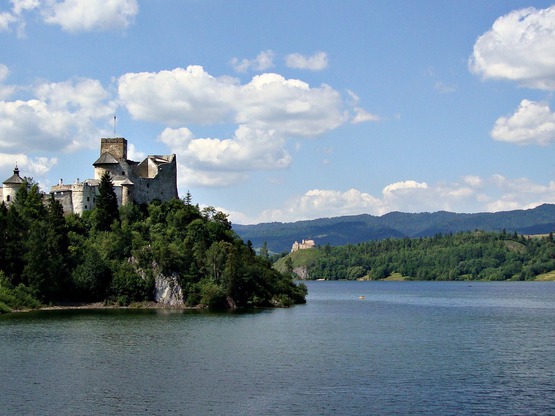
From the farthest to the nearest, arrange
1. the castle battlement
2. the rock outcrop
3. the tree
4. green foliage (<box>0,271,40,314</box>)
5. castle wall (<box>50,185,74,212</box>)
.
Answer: the castle battlement < castle wall (<box>50,185,74,212</box>) < the tree < the rock outcrop < green foliage (<box>0,271,40,314</box>)

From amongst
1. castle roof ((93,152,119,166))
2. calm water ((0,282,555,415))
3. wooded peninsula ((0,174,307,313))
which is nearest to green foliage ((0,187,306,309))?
wooded peninsula ((0,174,307,313))

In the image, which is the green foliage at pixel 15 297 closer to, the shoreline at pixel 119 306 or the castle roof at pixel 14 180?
the shoreline at pixel 119 306

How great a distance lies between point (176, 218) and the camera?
4077 inches

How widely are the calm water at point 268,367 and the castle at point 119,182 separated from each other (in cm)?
2874

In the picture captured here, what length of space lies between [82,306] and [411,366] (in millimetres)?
56063

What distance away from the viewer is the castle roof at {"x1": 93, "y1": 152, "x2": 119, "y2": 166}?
4200 inches

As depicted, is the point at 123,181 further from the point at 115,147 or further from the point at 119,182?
the point at 115,147

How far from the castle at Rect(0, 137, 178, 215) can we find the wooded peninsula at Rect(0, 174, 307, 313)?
218 centimetres

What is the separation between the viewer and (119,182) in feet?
347

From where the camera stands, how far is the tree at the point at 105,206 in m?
99.8

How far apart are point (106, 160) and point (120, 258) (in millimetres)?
16713

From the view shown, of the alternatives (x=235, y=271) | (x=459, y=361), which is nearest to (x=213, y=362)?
(x=459, y=361)

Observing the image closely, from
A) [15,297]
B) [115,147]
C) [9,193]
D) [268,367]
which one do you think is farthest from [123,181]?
[268,367]

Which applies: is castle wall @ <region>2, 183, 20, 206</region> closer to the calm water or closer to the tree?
the tree
